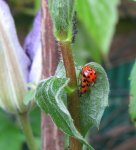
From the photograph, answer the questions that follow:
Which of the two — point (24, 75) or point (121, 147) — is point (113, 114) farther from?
point (24, 75)

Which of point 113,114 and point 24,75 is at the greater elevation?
point 24,75

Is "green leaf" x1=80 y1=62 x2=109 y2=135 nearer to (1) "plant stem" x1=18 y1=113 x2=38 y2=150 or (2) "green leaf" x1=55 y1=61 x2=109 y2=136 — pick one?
(2) "green leaf" x1=55 y1=61 x2=109 y2=136

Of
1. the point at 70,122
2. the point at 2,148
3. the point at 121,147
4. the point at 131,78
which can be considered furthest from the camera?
the point at 121,147

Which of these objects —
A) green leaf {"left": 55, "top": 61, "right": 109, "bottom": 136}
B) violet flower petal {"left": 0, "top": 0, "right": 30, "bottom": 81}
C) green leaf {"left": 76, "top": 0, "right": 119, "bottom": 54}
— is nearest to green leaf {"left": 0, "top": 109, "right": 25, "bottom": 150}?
green leaf {"left": 76, "top": 0, "right": 119, "bottom": 54}

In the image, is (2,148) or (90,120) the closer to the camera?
(90,120)

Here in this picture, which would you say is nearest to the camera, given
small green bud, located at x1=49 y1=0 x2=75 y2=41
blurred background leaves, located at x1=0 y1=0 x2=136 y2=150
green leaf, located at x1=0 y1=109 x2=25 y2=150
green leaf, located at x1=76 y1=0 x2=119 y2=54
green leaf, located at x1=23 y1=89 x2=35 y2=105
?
small green bud, located at x1=49 y1=0 x2=75 y2=41

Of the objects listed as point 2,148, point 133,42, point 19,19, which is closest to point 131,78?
point 2,148
